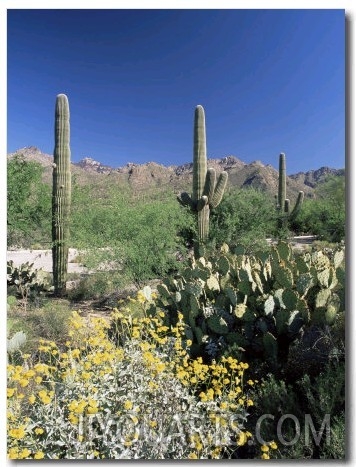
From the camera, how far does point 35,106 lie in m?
3.61

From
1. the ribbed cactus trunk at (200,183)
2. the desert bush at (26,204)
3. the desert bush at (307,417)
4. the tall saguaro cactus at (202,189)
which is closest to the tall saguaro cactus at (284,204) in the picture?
the tall saguaro cactus at (202,189)

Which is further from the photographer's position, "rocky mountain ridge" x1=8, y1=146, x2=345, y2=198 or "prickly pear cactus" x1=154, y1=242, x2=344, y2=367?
"rocky mountain ridge" x1=8, y1=146, x2=345, y2=198

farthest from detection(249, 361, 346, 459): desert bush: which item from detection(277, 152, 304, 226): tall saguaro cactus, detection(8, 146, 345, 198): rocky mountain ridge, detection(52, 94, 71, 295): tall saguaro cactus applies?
detection(277, 152, 304, 226): tall saguaro cactus

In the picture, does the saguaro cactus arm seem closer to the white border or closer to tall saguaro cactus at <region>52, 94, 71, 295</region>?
tall saguaro cactus at <region>52, 94, 71, 295</region>

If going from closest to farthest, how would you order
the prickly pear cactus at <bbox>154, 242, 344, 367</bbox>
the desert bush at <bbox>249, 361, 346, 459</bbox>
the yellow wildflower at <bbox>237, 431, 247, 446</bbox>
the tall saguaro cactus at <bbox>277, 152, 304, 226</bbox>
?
1. the yellow wildflower at <bbox>237, 431, 247, 446</bbox>
2. the desert bush at <bbox>249, 361, 346, 459</bbox>
3. the prickly pear cactus at <bbox>154, 242, 344, 367</bbox>
4. the tall saguaro cactus at <bbox>277, 152, 304, 226</bbox>

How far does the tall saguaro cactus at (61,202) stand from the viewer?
7332 mm

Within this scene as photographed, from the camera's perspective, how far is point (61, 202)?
7.60m

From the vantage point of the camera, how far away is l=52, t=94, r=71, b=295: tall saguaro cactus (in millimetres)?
7332

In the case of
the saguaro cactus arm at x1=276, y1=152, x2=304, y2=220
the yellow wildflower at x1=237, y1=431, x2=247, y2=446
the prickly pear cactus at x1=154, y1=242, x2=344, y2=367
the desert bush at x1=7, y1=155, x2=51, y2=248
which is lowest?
the yellow wildflower at x1=237, y1=431, x2=247, y2=446

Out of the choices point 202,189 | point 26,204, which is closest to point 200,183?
point 202,189

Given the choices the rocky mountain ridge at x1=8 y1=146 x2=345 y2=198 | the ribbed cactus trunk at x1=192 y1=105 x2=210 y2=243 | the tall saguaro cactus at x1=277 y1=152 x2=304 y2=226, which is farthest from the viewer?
the tall saguaro cactus at x1=277 y1=152 x2=304 y2=226
